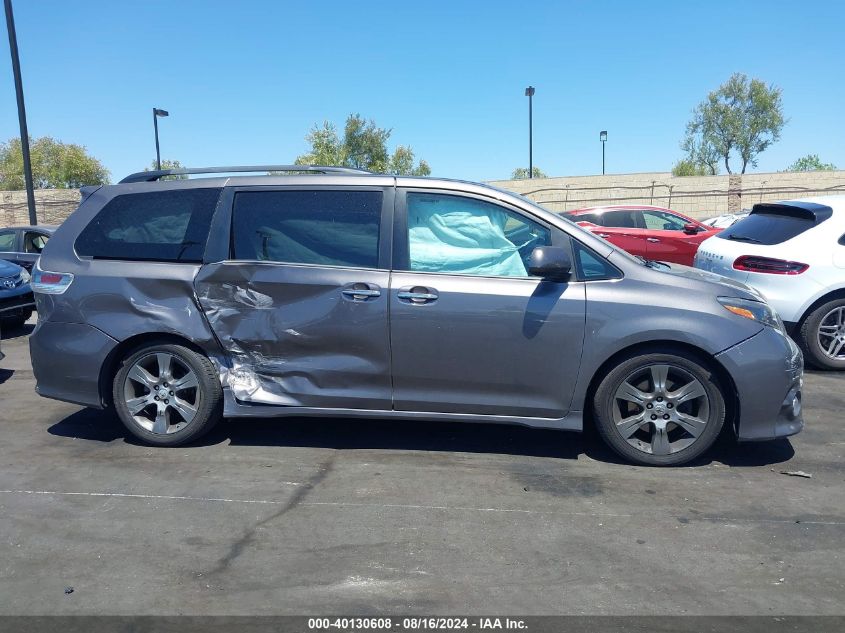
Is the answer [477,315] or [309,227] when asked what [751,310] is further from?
[309,227]

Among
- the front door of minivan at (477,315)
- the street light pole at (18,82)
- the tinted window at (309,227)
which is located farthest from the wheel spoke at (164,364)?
the street light pole at (18,82)

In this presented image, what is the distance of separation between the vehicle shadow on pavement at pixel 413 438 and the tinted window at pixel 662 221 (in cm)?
1035

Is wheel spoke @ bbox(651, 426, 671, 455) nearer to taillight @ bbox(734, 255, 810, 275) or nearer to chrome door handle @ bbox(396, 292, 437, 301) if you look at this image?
chrome door handle @ bbox(396, 292, 437, 301)

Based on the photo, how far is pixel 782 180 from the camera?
119ft

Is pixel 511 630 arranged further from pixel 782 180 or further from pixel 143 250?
pixel 782 180

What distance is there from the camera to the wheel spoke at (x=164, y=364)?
4949 mm

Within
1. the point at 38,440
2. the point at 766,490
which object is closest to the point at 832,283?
the point at 766,490

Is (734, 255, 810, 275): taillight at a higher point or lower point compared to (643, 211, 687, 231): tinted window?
lower

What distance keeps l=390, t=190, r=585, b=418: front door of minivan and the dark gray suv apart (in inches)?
0.4

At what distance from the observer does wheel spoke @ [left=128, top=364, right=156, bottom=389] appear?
16.3 feet

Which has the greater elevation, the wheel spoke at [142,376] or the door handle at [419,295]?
the door handle at [419,295]

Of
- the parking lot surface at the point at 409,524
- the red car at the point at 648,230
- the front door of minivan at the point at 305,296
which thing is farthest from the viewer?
the red car at the point at 648,230

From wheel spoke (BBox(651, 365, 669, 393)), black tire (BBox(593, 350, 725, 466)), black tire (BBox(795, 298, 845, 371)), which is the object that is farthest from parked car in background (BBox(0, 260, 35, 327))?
black tire (BBox(795, 298, 845, 371))

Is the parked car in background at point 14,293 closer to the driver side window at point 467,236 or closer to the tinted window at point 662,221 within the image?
the driver side window at point 467,236
